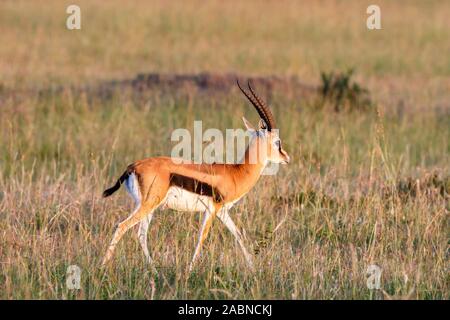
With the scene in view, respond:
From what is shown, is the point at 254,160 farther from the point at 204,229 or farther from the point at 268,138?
the point at 204,229

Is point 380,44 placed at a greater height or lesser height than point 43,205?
greater

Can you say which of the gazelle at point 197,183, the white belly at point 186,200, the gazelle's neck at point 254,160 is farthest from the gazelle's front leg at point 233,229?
the gazelle's neck at point 254,160

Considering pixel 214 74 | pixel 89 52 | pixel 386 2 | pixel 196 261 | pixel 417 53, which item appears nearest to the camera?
pixel 196 261

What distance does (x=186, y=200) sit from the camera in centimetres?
612

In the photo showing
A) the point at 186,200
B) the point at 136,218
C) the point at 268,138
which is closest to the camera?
the point at 136,218

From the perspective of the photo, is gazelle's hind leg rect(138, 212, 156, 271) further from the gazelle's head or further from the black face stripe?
the gazelle's head

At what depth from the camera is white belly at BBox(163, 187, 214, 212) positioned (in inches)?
239

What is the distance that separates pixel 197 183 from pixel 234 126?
186 inches

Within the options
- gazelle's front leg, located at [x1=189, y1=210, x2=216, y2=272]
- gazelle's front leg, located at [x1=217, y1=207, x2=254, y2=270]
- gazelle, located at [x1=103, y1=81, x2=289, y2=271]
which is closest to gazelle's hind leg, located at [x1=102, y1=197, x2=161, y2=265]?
gazelle, located at [x1=103, y1=81, x2=289, y2=271]

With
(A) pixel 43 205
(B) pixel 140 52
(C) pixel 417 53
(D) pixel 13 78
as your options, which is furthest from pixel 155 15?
(A) pixel 43 205

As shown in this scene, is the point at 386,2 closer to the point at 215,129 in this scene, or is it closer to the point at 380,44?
the point at 380,44

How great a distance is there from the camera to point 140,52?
53.9 ft

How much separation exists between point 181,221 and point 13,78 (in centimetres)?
692

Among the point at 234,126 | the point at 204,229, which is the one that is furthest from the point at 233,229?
the point at 234,126
